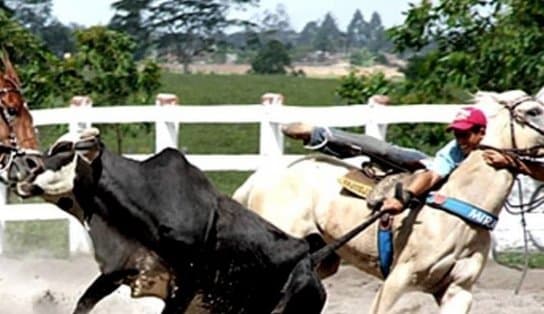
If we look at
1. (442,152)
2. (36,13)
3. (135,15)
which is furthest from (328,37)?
(442,152)

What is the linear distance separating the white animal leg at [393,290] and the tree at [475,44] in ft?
21.5

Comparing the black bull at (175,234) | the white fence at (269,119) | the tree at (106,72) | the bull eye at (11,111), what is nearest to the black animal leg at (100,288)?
the black bull at (175,234)

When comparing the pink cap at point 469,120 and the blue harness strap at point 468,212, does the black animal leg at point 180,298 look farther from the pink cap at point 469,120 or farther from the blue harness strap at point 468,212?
the pink cap at point 469,120

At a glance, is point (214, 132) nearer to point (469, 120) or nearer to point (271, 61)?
point (271, 61)

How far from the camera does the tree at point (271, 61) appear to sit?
48.6 metres

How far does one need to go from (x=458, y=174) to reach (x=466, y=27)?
24.1 ft

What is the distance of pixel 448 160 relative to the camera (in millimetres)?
7996

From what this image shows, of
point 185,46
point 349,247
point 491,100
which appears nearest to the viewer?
point 491,100

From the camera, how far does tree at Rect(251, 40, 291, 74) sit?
48562 mm

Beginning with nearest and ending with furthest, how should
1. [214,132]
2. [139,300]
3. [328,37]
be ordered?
[139,300]
[214,132]
[328,37]

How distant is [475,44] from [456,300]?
7.58 metres

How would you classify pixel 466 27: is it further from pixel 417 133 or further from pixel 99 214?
pixel 99 214

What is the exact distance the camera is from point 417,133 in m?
14.0

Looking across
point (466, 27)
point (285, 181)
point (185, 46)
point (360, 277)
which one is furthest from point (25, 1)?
point (285, 181)
